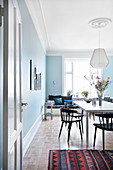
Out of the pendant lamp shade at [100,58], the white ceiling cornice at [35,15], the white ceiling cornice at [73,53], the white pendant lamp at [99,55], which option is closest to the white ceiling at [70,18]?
the white ceiling cornice at [35,15]

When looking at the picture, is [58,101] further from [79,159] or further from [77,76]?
[79,159]

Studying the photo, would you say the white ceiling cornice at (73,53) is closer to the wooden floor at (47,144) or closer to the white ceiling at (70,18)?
the white ceiling at (70,18)

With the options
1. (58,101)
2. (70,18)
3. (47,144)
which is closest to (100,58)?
(70,18)

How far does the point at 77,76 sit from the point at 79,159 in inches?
236

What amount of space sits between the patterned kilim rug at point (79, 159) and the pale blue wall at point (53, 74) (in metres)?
5.24

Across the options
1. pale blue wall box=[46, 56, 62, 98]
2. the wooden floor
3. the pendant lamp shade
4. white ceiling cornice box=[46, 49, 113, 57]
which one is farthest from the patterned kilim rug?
white ceiling cornice box=[46, 49, 113, 57]

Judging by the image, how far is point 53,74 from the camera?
26.7 feet

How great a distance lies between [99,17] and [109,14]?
26cm

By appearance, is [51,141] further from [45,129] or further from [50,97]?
[50,97]

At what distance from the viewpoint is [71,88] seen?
832 cm

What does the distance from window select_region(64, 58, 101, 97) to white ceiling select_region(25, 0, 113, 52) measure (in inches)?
79.4

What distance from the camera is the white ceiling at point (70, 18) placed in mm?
3445

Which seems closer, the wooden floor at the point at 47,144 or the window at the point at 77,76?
the wooden floor at the point at 47,144

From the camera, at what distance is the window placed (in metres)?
8.31
